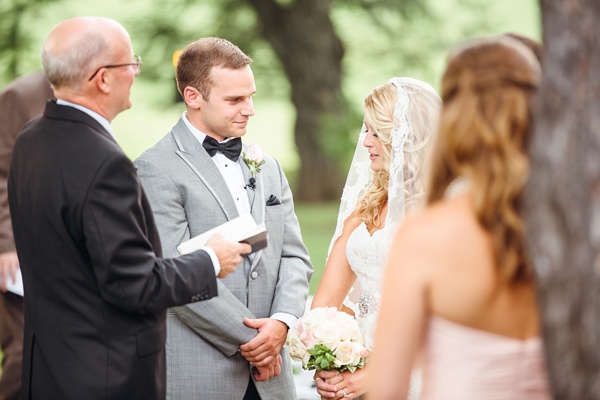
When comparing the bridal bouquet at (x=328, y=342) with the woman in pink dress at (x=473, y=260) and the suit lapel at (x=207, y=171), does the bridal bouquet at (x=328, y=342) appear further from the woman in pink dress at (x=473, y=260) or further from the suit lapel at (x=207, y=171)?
the woman in pink dress at (x=473, y=260)

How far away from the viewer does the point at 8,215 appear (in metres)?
4.94

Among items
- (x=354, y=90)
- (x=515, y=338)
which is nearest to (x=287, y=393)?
(x=515, y=338)

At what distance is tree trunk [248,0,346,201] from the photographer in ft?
65.0

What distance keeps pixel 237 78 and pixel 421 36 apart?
17559 mm

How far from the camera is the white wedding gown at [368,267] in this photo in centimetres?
404

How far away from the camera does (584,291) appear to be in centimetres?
196

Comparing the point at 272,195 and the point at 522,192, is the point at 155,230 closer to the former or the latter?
the point at 272,195

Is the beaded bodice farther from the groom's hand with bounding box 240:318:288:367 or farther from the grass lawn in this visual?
the grass lawn

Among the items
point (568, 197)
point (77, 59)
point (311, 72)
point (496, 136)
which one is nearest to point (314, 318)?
point (77, 59)

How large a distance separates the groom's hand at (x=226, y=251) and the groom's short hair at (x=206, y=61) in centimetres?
98

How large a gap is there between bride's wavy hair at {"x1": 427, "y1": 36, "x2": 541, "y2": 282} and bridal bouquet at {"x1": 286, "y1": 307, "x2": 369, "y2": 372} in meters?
1.54

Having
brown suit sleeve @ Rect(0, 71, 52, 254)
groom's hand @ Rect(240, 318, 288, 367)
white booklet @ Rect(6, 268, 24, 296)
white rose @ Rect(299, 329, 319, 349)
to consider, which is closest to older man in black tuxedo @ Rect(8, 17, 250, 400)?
white rose @ Rect(299, 329, 319, 349)

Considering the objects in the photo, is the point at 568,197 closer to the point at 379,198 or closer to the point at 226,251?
the point at 226,251

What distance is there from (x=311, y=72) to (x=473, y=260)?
731 inches
